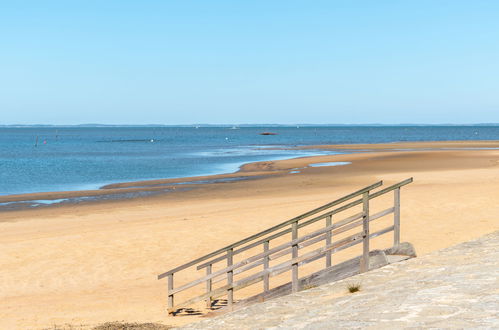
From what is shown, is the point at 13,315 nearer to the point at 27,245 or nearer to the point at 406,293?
the point at 27,245

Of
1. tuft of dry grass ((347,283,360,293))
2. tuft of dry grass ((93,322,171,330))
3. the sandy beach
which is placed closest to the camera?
tuft of dry grass ((347,283,360,293))

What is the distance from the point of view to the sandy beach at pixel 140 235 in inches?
538

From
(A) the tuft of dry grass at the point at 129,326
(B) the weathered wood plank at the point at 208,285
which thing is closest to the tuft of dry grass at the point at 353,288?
(A) the tuft of dry grass at the point at 129,326

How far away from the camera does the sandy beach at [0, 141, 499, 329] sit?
1366 cm

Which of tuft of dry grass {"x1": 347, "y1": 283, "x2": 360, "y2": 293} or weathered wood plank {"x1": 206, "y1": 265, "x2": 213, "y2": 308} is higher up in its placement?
tuft of dry grass {"x1": 347, "y1": 283, "x2": 360, "y2": 293}

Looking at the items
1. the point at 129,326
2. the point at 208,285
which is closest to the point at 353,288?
the point at 129,326

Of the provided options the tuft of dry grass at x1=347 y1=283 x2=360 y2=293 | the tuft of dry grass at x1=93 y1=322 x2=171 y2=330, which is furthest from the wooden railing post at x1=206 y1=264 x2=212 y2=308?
the tuft of dry grass at x1=347 y1=283 x2=360 y2=293

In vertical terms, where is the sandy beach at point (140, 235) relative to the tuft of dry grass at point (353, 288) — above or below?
Result: below

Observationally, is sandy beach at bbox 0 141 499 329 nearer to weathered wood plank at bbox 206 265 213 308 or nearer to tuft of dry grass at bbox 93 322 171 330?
tuft of dry grass at bbox 93 322 171 330

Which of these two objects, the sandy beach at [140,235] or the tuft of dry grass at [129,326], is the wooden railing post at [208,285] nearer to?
the sandy beach at [140,235]

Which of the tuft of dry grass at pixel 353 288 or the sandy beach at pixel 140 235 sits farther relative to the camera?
the sandy beach at pixel 140 235

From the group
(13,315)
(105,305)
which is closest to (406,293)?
(105,305)

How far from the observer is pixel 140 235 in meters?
20.7

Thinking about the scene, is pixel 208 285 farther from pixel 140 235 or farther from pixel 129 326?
pixel 140 235
